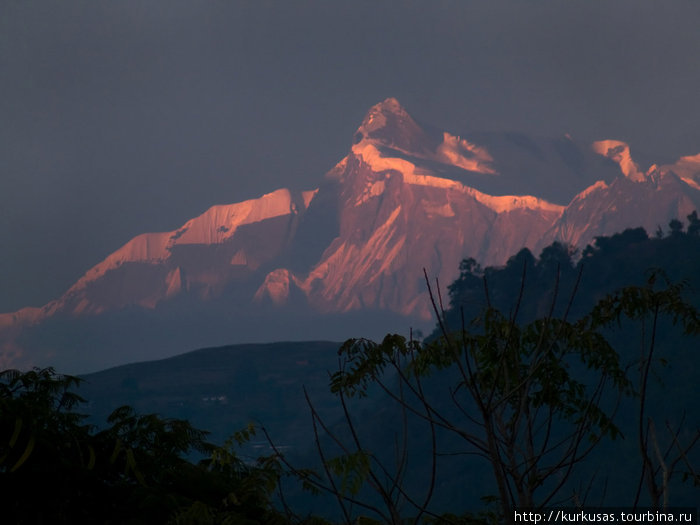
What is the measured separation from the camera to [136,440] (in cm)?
1438

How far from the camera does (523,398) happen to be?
20.7 ft

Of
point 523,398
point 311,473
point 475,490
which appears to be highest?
point 523,398

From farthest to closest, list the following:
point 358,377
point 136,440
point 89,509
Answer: point 136,440 → point 89,509 → point 358,377

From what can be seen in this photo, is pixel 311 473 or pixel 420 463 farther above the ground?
pixel 311 473

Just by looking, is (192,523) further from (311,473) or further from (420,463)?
(420,463)

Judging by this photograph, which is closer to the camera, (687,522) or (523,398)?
(523,398)

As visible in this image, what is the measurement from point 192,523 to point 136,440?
6.71 m

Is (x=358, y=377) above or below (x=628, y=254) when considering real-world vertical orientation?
below

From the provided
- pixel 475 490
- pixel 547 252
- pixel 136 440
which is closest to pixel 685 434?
pixel 475 490

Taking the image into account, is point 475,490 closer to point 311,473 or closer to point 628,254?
point 628,254

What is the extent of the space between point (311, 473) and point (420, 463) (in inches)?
6331

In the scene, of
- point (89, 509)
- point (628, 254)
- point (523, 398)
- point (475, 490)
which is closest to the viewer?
point (523, 398)

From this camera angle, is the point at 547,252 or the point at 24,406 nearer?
the point at 24,406

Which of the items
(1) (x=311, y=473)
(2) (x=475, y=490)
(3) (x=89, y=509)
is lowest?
(2) (x=475, y=490)
